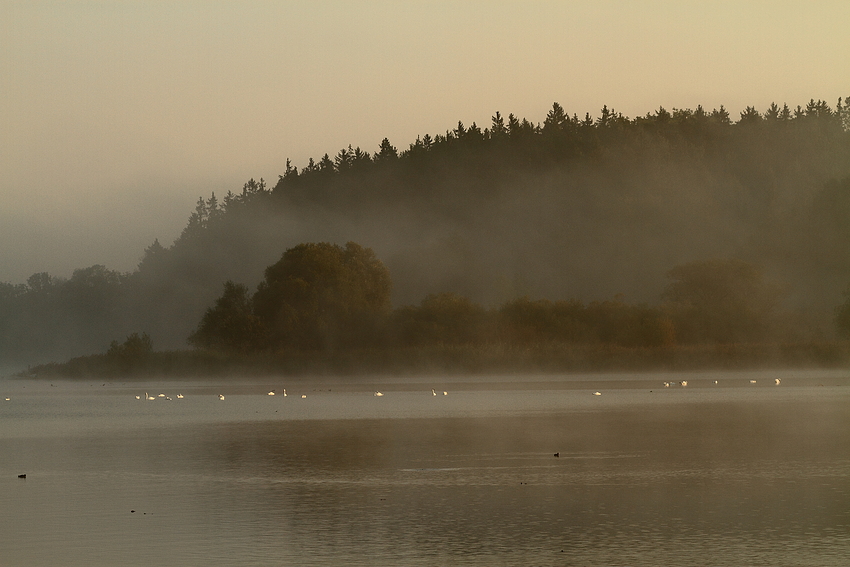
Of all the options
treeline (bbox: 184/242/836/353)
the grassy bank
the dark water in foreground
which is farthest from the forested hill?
the dark water in foreground

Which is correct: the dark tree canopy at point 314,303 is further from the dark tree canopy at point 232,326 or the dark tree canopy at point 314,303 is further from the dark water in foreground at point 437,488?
the dark water in foreground at point 437,488

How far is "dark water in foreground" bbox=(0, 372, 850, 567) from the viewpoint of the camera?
45.4 ft

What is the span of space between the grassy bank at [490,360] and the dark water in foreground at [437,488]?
134 ft

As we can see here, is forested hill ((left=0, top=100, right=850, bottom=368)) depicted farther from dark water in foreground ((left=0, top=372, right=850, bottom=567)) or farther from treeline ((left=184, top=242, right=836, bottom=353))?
dark water in foreground ((left=0, top=372, right=850, bottom=567))

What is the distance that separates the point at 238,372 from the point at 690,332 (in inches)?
1552

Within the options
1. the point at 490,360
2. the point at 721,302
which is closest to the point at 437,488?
the point at 490,360

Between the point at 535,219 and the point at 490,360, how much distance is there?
3166 inches

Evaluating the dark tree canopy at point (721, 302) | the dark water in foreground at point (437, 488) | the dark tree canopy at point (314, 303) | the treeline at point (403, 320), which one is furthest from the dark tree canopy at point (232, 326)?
the dark water in foreground at point (437, 488)

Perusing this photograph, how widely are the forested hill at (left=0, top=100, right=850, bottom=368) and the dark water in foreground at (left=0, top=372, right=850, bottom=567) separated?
10180 cm

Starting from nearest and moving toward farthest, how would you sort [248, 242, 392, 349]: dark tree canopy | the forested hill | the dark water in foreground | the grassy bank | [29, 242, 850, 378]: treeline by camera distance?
the dark water in foreground, the grassy bank, [29, 242, 850, 378]: treeline, [248, 242, 392, 349]: dark tree canopy, the forested hill

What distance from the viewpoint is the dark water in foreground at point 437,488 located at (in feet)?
45.4

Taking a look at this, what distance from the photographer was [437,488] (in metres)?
19.3

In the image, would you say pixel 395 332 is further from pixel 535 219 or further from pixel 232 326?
pixel 535 219

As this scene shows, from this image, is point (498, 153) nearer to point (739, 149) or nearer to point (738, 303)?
point (739, 149)
